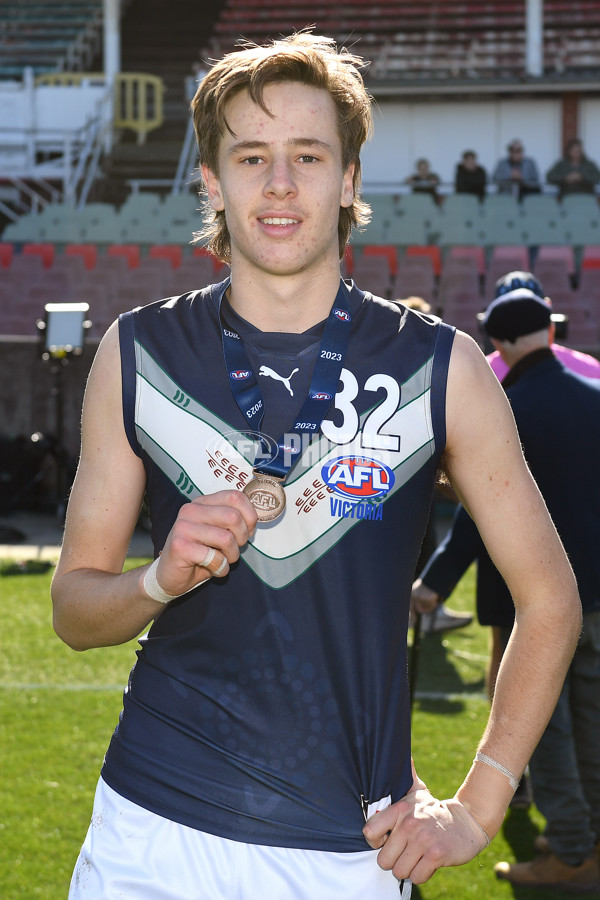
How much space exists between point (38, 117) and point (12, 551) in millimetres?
13881

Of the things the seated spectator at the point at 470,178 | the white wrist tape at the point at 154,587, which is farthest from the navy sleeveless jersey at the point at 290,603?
the seated spectator at the point at 470,178

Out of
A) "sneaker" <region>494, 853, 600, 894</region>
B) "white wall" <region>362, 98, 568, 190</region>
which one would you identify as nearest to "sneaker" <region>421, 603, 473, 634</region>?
"sneaker" <region>494, 853, 600, 894</region>

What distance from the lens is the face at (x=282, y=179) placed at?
189 cm

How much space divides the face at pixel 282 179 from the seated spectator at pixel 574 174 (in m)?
16.3

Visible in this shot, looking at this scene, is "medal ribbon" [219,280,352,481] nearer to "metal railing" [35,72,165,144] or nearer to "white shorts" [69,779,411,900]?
"white shorts" [69,779,411,900]

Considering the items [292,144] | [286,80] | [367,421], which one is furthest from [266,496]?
[286,80]

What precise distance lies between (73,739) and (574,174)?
1451 centimetres

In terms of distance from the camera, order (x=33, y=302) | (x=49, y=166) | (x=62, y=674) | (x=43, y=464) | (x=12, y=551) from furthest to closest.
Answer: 1. (x=49, y=166)
2. (x=33, y=302)
3. (x=43, y=464)
4. (x=12, y=551)
5. (x=62, y=674)

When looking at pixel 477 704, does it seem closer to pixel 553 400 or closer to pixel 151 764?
pixel 553 400

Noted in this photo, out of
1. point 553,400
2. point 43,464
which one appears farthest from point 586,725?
point 43,464

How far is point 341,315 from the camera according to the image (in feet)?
6.25

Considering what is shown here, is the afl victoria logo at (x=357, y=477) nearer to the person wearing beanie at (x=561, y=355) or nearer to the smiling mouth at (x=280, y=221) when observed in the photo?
the smiling mouth at (x=280, y=221)

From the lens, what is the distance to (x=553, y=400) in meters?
3.83

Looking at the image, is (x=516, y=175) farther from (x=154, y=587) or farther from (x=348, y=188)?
(x=154, y=587)
